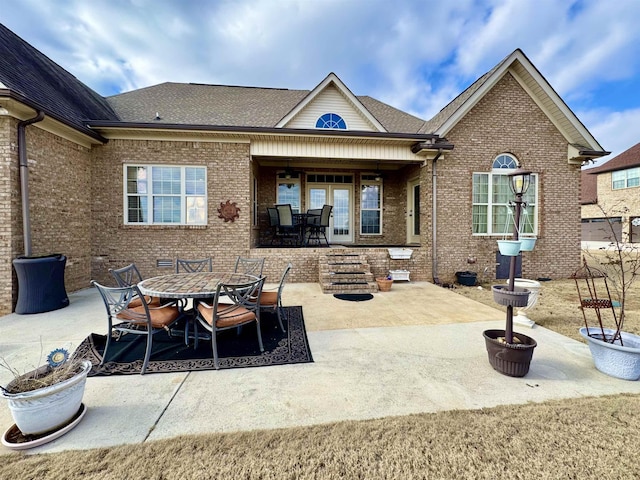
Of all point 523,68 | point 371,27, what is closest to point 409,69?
point 371,27

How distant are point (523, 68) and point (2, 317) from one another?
520 inches

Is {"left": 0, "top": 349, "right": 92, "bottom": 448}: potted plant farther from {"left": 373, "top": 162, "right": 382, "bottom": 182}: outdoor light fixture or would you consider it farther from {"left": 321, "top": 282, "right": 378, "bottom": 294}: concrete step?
{"left": 373, "top": 162, "right": 382, "bottom": 182}: outdoor light fixture

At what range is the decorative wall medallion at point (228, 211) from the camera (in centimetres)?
730

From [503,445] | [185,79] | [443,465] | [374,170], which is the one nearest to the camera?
[443,465]

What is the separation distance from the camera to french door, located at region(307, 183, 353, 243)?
1017cm

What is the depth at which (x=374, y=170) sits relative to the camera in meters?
10.2

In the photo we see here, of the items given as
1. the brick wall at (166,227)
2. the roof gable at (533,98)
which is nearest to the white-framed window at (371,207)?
the roof gable at (533,98)

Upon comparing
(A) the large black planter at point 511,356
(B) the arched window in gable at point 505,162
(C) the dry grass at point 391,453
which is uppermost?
(B) the arched window in gable at point 505,162

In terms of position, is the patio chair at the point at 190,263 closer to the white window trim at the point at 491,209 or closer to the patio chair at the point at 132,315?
the patio chair at the point at 132,315

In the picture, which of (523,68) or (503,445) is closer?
(503,445)

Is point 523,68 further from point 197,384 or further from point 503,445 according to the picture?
point 197,384

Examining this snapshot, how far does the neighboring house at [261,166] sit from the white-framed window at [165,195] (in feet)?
0.09

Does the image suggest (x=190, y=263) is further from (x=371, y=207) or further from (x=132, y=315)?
(x=371, y=207)

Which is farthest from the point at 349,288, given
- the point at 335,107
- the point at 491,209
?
the point at 335,107
